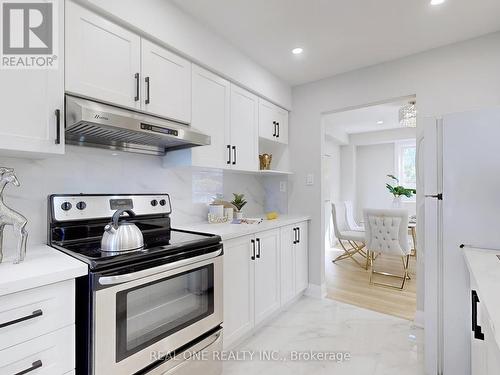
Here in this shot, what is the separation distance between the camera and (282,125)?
10.3 ft

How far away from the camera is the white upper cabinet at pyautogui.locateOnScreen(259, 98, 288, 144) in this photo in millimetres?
2793

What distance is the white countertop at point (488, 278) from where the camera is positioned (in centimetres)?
77

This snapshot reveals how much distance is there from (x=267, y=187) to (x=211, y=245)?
1.85m

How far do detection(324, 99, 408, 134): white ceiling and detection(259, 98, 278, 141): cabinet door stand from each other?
138 cm

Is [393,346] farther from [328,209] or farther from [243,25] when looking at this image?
[328,209]

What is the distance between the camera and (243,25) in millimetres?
2064

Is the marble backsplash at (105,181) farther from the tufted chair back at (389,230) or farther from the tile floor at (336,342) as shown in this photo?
the tufted chair back at (389,230)

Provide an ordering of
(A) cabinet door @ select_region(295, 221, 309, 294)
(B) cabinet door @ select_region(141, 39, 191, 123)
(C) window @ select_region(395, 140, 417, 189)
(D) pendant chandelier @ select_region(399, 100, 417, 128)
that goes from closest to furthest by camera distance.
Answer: (B) cabinet door @ select_region(141, 39, 191, 123), (A) cabinet door @ select_region(295, 221, 309, 294), (D) pendant chandelier @ select_region(399, 100, 417, 128), (C) window @ select_region(395, 140, 417, 189)

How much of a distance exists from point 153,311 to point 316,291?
214cm

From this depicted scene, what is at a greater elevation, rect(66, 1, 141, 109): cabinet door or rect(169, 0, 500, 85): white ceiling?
rect(169, 0, 500, 85): white ceiling

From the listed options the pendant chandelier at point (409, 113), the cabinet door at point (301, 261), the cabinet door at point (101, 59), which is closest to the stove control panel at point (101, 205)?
the cabinet door at point (101, 59)

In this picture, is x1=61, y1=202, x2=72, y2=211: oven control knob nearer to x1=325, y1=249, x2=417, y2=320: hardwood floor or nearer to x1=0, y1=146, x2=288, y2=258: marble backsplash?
x1=0, y1=146, x2=288, y2=258: marble backsplash

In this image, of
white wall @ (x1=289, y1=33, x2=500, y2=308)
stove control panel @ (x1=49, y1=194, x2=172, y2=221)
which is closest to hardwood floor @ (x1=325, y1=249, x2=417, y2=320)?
white wall @ (x1=289, y1=33, x2=500, y2=308)

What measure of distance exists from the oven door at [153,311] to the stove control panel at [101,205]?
2.03 ft
